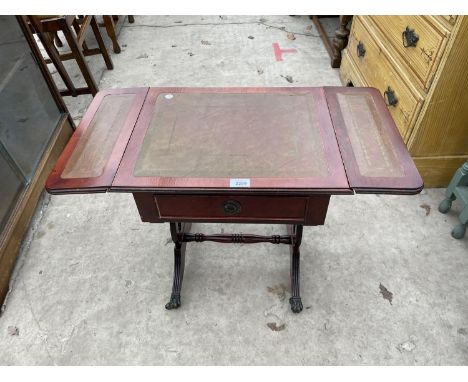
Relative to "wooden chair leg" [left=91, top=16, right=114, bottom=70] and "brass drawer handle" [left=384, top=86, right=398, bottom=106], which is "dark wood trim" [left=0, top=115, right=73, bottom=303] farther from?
"brass drawer handle" [left=384, top=86, right=398, bottom=106]

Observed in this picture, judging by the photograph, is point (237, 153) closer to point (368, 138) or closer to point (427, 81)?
point (368, 138)

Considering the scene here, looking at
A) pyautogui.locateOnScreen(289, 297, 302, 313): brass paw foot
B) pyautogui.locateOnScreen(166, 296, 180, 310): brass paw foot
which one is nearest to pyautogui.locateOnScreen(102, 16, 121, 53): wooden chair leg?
pyautogui.locateOnScreen(166, 296, 180, 310): brass paw foot

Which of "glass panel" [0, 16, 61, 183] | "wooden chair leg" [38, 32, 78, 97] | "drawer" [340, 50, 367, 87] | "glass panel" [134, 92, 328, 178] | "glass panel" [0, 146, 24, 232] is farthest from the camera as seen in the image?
"drawer" [340, 50, 367, 87]

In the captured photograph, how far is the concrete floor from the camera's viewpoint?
1812 mm

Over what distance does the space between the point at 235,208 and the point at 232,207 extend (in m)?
0.01

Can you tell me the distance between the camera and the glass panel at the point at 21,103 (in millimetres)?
2330

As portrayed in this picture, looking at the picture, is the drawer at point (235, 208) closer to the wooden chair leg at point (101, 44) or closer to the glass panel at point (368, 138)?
the glass panel at point (368, 138)

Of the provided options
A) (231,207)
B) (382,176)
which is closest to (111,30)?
(231,207)

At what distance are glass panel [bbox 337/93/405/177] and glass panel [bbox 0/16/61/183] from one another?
219cm

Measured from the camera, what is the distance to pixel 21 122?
2518 mm

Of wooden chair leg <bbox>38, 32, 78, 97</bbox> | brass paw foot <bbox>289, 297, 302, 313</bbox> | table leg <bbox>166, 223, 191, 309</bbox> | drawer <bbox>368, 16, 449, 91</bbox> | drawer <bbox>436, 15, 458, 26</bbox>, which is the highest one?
drawer <bbox>436, 15, 458, 26</bbox>

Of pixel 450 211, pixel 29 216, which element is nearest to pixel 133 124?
pixel 29 216

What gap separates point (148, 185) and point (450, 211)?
2.19 metres
